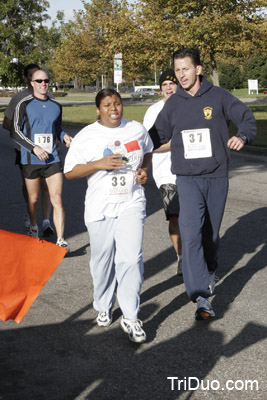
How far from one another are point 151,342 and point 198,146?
1.51 meters

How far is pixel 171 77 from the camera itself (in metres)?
6.34

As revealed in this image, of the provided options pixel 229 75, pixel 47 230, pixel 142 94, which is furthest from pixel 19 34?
pixel 47 230

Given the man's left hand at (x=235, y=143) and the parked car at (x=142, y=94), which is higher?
the man's left hand at (x=235, y=143)

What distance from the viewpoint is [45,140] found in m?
7.39

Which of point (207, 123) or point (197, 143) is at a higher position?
point (207, 123)

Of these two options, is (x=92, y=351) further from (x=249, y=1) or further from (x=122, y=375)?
(x=249, y=1)

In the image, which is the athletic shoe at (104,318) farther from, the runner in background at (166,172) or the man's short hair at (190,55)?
the man's short hair at (190,55)

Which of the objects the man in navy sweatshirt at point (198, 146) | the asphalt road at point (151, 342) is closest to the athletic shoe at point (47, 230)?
the asphalt road at point (151, 342)

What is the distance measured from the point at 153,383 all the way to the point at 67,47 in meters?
64.7

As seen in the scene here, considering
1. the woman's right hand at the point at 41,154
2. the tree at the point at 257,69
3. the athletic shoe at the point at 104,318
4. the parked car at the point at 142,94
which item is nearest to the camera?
the athletic shoe at the point at 104,318

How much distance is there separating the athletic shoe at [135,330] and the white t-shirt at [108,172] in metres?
0.77

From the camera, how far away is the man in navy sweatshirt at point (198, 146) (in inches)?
200

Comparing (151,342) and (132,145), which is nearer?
(151,342)

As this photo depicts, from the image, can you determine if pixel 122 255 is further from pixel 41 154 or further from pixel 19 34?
pixel 19 34
